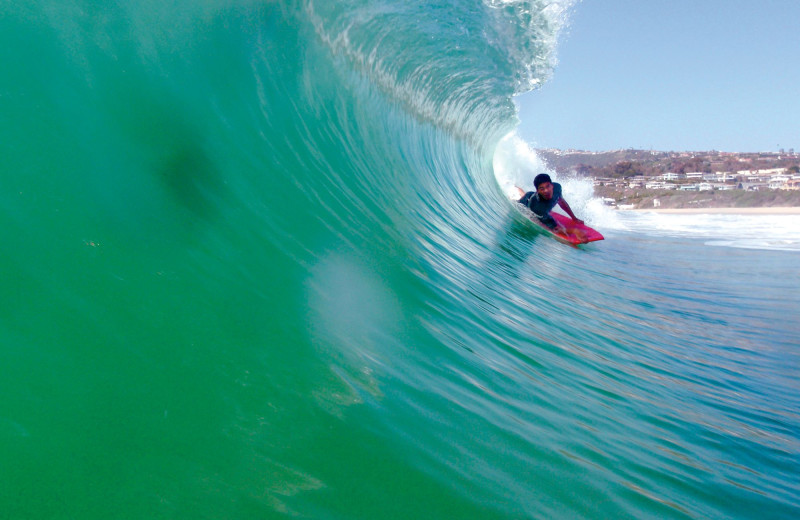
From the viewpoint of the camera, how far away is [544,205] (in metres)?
9.43

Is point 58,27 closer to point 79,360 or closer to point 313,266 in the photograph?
point 313,266

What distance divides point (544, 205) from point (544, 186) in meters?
0.56

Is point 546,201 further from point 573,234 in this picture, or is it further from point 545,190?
point 573,234

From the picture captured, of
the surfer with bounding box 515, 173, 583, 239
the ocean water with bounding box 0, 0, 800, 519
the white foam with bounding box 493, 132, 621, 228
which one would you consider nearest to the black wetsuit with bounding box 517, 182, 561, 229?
the surfer with bounding box 515, 173, 583, 239

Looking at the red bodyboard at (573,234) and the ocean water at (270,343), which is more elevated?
the red bodyboard at (573,234)

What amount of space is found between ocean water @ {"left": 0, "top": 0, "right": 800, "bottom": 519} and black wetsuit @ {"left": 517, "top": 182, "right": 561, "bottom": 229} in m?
4.69

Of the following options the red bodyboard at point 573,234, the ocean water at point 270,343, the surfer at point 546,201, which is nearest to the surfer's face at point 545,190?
the surfer at point 546,201

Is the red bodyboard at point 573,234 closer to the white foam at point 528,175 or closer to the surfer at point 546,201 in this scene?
the surfer at point 546,201

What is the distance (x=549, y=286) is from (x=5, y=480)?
4654mm

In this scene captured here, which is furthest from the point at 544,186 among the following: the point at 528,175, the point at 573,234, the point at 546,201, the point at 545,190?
the point at 528,175

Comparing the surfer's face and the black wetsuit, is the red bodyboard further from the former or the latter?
the surfer's face

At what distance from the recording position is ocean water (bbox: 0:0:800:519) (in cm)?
126

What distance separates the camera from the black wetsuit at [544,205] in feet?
30.7

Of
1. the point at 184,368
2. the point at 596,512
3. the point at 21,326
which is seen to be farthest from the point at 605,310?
the point at 21,326
